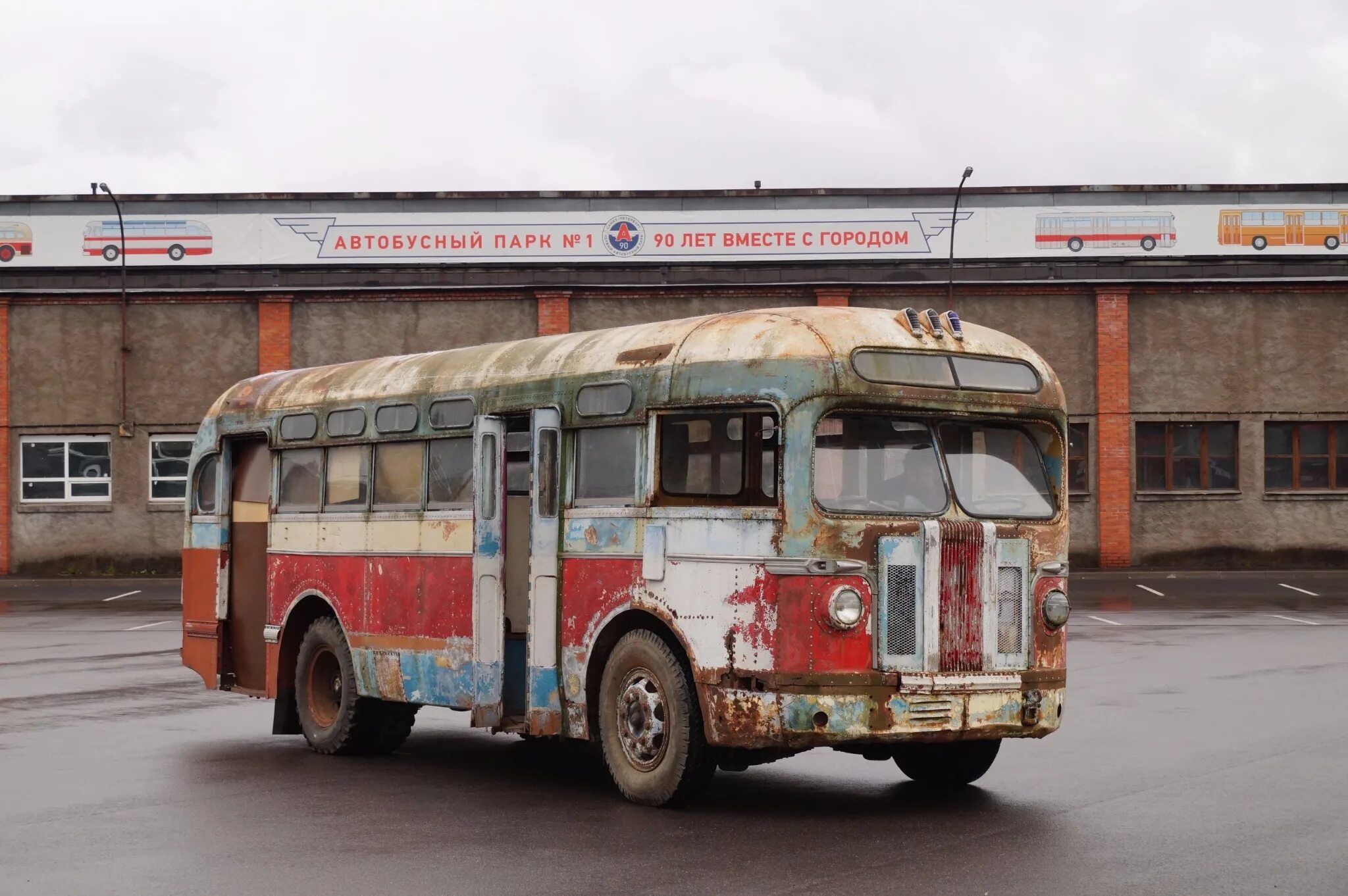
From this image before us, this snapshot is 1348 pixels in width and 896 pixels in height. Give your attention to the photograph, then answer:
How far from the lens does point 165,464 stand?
41719 millimetres

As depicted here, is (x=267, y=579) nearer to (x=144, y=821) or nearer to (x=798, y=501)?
(x=144, y=821)

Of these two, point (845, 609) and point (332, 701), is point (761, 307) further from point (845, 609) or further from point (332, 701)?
point (845, 609)

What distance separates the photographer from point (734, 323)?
32.7 feet

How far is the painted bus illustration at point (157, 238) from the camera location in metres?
46.0

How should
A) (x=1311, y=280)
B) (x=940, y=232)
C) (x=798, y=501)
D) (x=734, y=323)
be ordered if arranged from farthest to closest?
1. (x=940, y=232)
2. (x=1311, y=280)
3. (x=734, y=323)
4. (x=798, y=501)

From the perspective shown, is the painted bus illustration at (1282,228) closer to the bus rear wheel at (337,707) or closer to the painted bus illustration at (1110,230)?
the painted bus illustration at (1110,230)

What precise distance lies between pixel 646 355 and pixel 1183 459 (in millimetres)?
33432

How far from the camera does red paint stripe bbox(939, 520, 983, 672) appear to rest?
9477 millimetres

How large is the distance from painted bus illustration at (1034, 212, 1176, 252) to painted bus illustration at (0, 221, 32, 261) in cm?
2719

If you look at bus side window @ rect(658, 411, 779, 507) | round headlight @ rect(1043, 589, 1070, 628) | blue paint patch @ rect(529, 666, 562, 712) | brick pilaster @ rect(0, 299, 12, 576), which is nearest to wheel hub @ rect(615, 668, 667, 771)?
blue paint patch @ rect(529, 666, 562, 712)

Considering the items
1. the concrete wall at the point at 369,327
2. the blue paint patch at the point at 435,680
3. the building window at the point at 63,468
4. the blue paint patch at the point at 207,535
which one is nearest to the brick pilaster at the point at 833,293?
the concrete wall at the point at 369,327

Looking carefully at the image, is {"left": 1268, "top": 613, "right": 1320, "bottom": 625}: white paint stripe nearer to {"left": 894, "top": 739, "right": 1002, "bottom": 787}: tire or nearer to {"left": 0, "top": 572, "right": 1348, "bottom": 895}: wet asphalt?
{"left": 0, "top": 572, "right": 1348, "bottom": 895}: wet asphalt

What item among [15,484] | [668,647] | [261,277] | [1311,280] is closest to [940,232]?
[1311,280]

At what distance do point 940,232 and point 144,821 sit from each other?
127 feet
